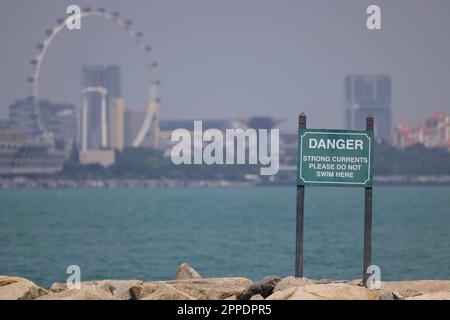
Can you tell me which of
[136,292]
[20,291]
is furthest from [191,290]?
[20,291]

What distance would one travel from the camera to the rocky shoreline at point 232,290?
571 inches

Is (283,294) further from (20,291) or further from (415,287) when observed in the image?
(20,291)

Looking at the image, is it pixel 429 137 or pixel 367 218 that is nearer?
pixel 367 218

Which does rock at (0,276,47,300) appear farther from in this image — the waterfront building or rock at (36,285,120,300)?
the waterfront building

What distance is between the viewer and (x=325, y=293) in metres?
14.4

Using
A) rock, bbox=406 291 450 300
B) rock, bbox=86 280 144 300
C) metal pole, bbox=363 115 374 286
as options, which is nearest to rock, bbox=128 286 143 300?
rock, bbox=86 280 144 300

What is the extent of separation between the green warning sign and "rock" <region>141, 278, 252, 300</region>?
1.52 m

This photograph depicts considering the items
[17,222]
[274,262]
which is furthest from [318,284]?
[17,222]

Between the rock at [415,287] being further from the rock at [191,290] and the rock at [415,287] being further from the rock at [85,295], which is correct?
the rock at [85,295]

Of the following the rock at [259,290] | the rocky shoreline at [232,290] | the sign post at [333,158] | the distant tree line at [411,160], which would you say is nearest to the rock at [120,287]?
the rocky shoreline at [232,290]

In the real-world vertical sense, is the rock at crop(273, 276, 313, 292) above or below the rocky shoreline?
above

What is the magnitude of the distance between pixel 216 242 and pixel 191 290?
51557mm

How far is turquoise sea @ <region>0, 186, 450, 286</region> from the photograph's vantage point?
151 feet
